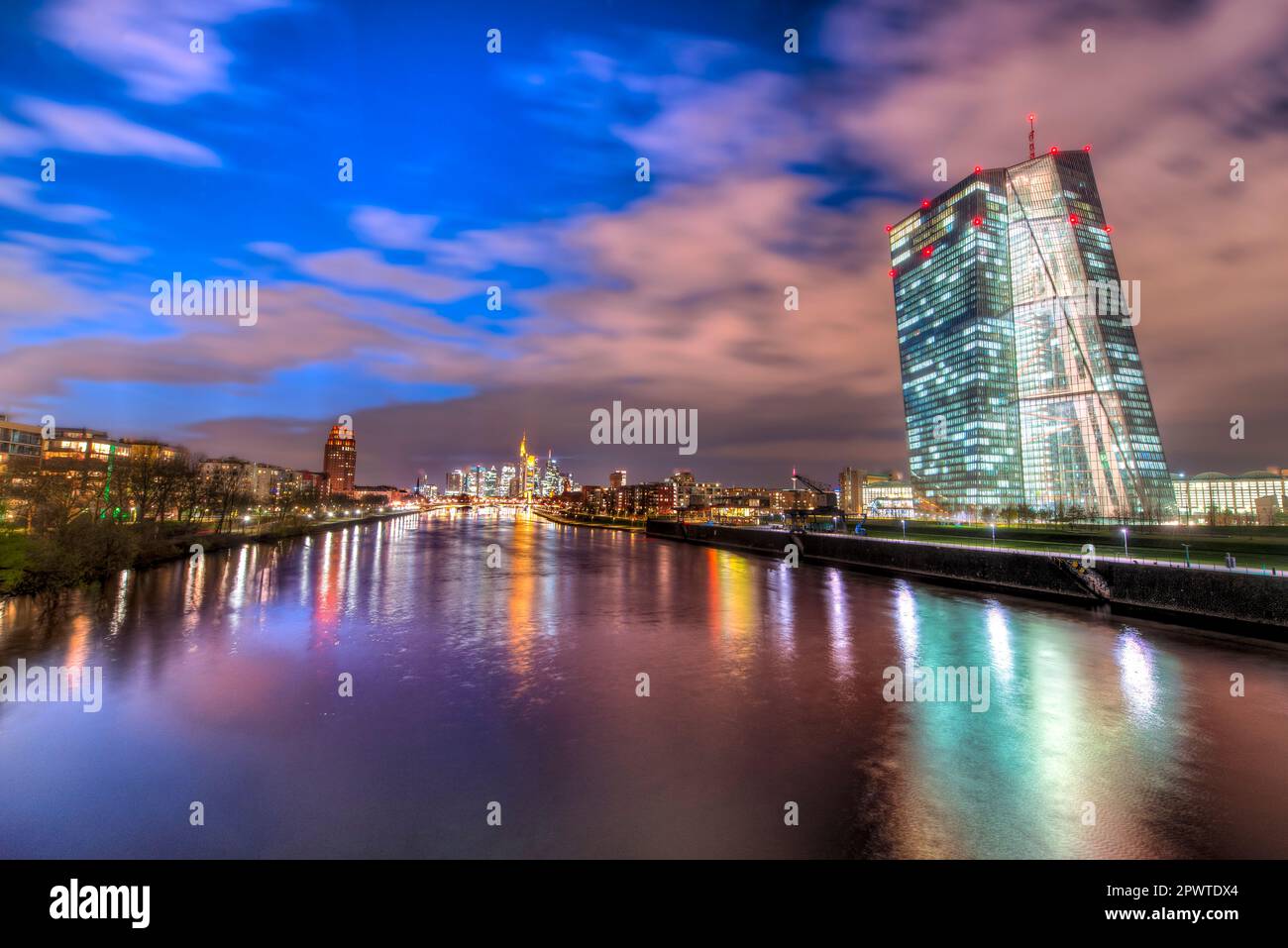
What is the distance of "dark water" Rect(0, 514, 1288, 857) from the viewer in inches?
273

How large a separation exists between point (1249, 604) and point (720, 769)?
809 inches

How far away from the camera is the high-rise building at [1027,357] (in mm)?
109812

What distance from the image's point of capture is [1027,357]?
127 meters

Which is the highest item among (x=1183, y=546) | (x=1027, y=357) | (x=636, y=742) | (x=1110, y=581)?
(x=1027, y=357)

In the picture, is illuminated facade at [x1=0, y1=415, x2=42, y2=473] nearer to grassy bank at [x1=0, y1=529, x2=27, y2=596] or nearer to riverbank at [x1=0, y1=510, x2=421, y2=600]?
riverbank at [x1=0, y1=510, x2=421, y2=600]

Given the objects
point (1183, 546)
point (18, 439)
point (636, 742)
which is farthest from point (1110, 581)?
point (18, 439)

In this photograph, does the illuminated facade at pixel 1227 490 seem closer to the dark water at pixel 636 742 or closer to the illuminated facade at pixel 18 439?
the dark water at pixel 636 742

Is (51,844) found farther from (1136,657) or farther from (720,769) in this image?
(1136,657)

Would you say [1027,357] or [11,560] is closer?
[11,560]

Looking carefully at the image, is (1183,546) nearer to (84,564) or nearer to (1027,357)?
(84,564)

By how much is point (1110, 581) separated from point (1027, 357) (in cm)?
12691

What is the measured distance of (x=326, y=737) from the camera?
396 inches

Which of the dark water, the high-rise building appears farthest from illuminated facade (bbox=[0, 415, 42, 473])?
the high-rise building
